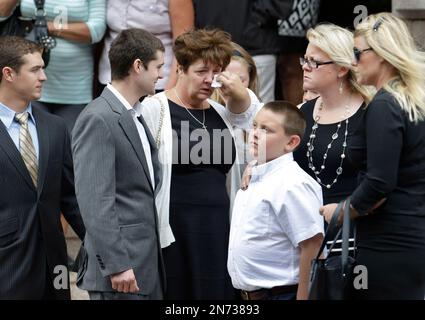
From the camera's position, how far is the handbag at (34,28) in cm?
707

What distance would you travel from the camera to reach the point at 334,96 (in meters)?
5.69

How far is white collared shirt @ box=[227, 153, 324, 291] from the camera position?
16.1 feet

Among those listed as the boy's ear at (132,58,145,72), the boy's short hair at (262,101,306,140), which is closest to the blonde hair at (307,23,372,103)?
the boy's short hair at (262,101,306,140)

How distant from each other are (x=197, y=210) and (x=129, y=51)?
0.96m

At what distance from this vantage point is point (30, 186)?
5.44 metres

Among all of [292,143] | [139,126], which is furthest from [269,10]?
[292,143]

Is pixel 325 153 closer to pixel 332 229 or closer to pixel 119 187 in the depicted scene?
pixel 332 229

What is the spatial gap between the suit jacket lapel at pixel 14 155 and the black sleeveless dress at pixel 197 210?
76 cm

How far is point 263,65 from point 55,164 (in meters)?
2.28

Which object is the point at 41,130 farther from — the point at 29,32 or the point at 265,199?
the point at 29,32

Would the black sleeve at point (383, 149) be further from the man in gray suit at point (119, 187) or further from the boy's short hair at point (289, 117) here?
the man in gray suit at point (119, 187)

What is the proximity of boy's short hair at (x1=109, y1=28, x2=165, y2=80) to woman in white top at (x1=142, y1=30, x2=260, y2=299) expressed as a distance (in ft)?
1.50

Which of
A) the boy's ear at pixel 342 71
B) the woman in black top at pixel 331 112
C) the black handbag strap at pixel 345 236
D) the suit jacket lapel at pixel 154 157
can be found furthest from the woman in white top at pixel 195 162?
the black handbag strap at pixel 345 236
